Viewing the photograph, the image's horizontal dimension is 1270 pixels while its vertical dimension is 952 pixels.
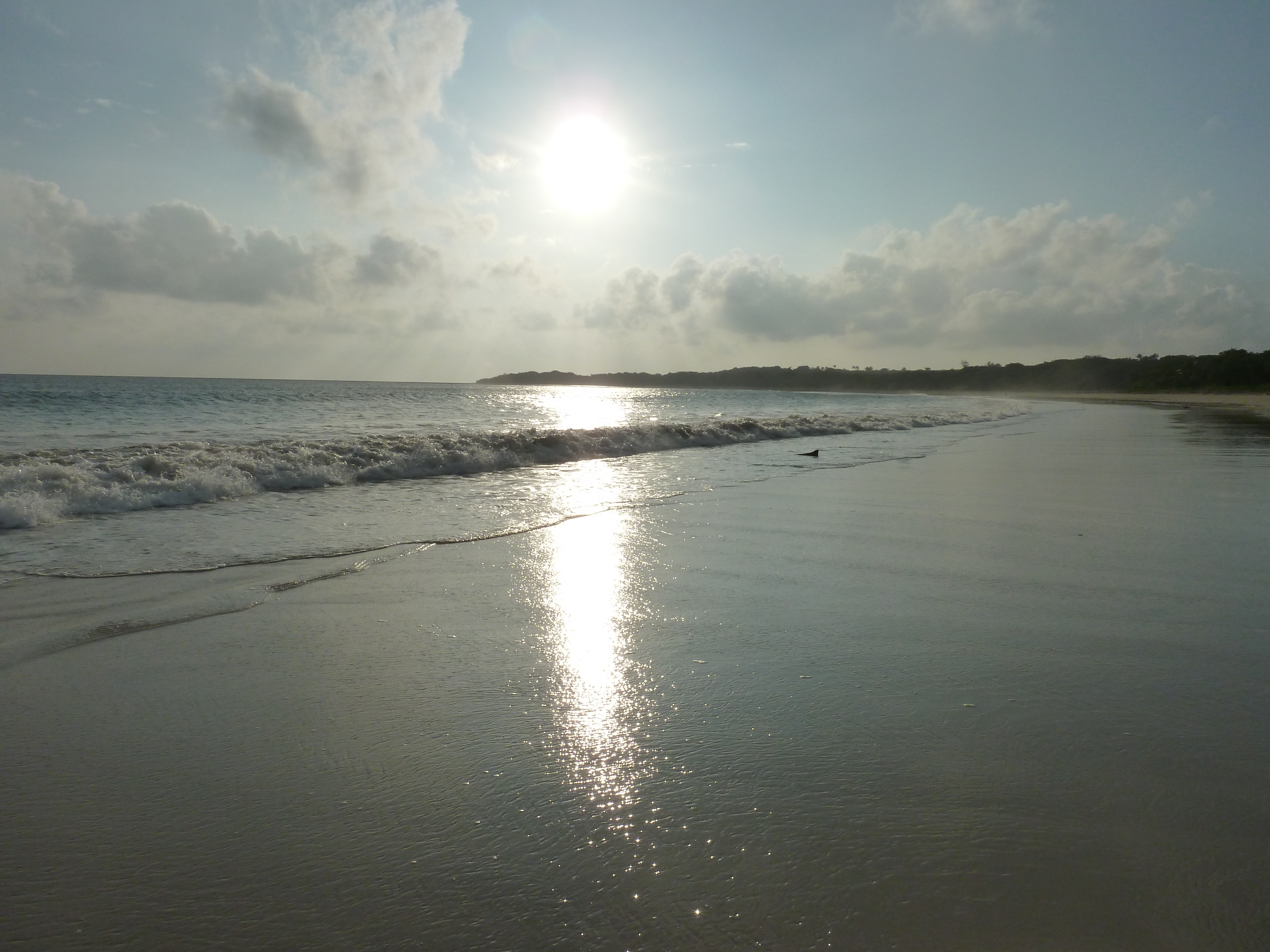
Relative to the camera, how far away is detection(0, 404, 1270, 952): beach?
1.71 meters

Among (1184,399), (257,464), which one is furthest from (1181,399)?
(257,464)

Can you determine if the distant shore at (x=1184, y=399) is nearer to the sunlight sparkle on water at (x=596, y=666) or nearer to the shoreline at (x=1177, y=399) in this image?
the shoreline at (x=1177, y=399)

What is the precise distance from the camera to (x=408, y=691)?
3.02 m

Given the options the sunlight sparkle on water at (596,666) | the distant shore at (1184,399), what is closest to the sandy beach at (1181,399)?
the distant shore at (1184,399)

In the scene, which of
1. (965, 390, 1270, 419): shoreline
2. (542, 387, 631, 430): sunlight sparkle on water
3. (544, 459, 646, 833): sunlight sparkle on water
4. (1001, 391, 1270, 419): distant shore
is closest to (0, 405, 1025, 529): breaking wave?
(542, 387, 631, 430): sunlight sparkle on water

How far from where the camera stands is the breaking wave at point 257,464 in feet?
25.8

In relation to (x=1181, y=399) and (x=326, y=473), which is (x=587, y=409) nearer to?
(x=326, y=473)

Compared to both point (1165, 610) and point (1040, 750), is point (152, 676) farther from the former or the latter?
point (1165, 610)

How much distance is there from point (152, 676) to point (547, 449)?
1183 cm

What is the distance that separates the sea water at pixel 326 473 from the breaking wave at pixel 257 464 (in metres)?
0.03

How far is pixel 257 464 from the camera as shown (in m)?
10.1

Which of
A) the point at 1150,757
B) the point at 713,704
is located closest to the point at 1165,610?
the point at 1150,757

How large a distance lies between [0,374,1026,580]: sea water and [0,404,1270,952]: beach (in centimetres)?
141

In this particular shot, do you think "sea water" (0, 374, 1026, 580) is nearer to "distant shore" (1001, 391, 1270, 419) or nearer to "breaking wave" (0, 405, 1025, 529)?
"breaking wave" (0, 405, 1025, 529)
